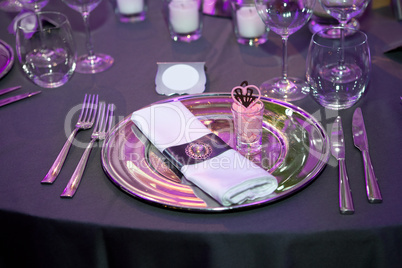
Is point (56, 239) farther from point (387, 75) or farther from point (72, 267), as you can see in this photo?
point (387, 75)

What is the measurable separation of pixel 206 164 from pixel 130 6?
945 millimetres

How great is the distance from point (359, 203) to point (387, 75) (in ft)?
1.78

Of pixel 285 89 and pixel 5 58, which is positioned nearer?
pixel 285 89

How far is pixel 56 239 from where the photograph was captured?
3.18 ft

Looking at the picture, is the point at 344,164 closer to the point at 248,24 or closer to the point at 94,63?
the point at 248,24

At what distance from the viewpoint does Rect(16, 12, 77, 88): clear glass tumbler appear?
1313 millimetres

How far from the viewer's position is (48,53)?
1382 mm

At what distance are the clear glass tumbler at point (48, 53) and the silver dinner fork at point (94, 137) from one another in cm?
17

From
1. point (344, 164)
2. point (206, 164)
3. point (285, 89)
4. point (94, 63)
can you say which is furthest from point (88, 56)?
point (344, 164)

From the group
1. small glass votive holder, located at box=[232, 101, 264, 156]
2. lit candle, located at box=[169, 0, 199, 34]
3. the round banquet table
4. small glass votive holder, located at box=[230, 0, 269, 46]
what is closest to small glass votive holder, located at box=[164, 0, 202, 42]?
lit candle, located at box=[169, 0, 199, 34]

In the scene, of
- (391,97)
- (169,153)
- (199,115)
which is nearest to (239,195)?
(169,153)

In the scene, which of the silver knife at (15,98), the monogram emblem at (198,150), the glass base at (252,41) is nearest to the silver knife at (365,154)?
the monogram emblem at (198,150)

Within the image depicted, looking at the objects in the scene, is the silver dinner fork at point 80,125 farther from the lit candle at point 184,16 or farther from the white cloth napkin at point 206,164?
the lit candle at point 184,16

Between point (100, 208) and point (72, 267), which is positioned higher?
point (100, 208)
